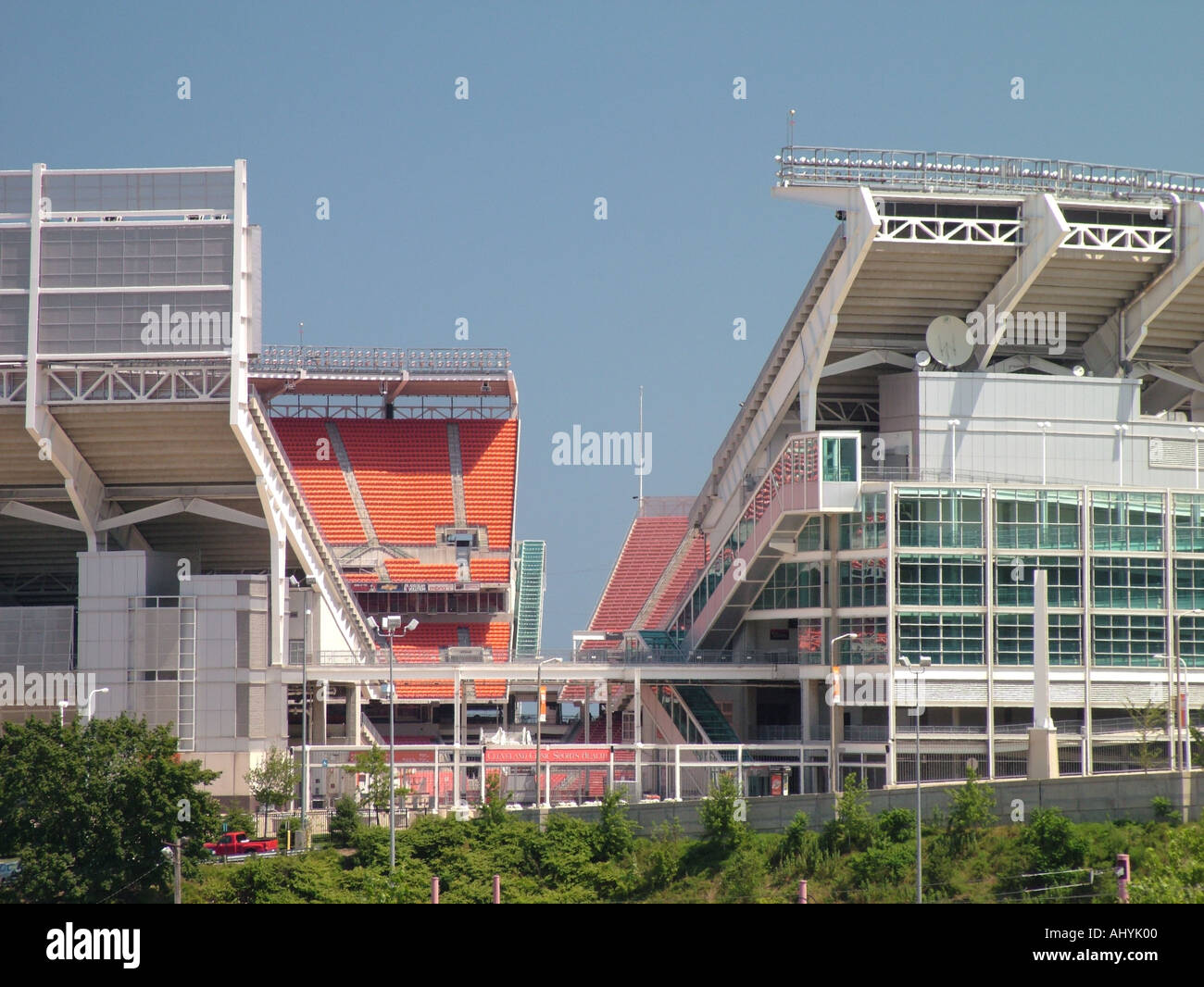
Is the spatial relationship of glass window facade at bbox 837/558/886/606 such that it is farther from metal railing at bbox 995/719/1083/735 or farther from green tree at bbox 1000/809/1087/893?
green tree at bbox 1000/809/1087/893

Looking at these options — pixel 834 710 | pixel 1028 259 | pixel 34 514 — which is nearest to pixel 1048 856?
pixel 834 710

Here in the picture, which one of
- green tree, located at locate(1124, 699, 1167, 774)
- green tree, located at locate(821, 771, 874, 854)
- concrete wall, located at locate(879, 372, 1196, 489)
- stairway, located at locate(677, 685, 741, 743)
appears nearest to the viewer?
green tree, located at locate(821, 771, 874, 854)

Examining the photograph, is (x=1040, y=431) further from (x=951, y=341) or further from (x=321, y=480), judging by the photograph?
(x=321, y=480)

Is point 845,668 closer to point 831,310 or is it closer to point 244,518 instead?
point 831,310

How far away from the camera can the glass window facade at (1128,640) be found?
178ft

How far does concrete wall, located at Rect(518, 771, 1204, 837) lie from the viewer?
39.7 m

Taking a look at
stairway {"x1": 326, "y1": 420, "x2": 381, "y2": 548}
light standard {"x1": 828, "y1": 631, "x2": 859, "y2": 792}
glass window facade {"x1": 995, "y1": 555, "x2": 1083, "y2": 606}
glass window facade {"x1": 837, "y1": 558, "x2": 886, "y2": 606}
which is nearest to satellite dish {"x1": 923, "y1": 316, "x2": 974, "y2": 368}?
glass window facade {"x1": 995, "y1": 555, "x2": 1083, "y2": 606}

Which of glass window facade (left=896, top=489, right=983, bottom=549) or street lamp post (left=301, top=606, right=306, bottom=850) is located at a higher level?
glass window facade (left=896, top=489, right=983, bottom=549)

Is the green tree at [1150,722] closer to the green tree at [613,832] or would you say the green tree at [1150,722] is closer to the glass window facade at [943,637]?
the glass window facade at [943,637]

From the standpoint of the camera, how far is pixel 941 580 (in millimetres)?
53656

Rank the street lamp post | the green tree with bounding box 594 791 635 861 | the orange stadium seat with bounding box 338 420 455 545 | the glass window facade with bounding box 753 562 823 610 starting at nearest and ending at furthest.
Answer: the green tree with bounding box 594 791 635 861
the street lamp post
the glass window facade with bounding box 753 562 823 610
the orange stadium seat with bounding box 338 420 455 545

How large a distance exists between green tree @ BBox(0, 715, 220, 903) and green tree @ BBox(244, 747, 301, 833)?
335 inches
